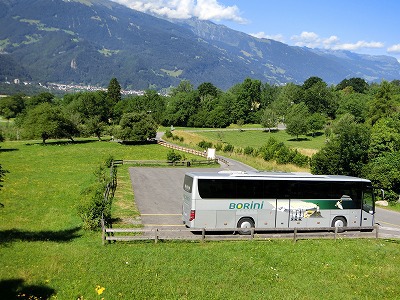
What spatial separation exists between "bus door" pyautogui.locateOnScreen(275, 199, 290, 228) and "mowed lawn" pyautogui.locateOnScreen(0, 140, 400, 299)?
202 centimetres

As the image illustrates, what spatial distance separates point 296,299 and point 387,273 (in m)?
6.03

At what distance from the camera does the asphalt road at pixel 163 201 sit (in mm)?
26453

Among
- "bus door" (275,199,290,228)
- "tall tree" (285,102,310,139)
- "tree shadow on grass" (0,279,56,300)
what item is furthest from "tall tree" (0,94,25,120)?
"tree shadow on grass" (0,279,56,300)

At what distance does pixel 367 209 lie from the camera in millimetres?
25859

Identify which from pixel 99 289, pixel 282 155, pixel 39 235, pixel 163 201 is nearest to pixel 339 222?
pixel 163 201

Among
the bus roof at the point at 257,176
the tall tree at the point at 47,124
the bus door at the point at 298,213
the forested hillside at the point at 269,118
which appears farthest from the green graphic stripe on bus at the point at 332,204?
the tall tree at the point at 47,124

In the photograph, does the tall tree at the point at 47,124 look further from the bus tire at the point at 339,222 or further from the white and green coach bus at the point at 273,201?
the bus tire at the point at 339,222

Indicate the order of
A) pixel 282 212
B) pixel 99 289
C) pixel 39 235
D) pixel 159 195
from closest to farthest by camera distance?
pixel 99 289, pixel 39 235, pixel 282 212, pixel 159 195

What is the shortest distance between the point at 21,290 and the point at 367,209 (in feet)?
69.2

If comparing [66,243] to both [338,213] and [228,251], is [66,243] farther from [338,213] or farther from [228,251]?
[338,213]

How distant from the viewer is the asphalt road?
2645cm

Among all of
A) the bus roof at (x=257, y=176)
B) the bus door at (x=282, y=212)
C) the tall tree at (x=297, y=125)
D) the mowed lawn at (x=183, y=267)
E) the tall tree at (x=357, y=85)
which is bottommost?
the mowed lawn at (x=183, y=267)

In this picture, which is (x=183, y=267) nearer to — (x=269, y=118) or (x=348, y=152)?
(x=348, y=152)

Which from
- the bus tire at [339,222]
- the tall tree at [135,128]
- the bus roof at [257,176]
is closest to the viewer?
the bus roof at [257,176]
